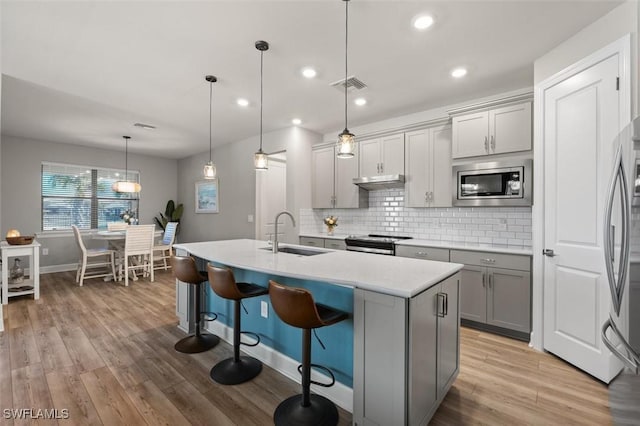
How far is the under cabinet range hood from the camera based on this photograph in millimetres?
3943

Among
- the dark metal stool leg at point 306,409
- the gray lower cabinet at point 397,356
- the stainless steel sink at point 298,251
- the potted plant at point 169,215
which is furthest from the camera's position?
the potted plant at point 169,215

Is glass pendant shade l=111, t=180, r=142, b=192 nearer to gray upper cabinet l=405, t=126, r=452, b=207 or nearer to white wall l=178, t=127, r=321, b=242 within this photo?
white wall l=178, t=127, r=321, b=242

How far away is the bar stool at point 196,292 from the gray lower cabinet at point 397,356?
5.10 ft

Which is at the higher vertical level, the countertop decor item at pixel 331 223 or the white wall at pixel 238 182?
the white wall at pixel 238 182

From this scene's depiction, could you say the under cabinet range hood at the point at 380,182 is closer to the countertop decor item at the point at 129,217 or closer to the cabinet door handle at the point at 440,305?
the cabinet door handle at the point at 440,305

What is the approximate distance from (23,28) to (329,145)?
11.5ft

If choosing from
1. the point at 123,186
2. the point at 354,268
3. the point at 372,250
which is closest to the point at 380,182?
the point at 372,250

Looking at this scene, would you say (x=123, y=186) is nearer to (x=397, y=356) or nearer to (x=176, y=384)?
(x=176, y=384)

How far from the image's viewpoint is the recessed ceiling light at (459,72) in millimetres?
2902

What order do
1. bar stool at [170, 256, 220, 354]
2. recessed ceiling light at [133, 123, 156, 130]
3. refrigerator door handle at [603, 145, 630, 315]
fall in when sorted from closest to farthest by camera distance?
refrigerator door handle at [603, 145, 630, 315] < bar stool at [170, 256, 220, 354] < recessed ceiling light at [133, 123, 156, 130]

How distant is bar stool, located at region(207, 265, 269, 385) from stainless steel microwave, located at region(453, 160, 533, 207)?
2.49 m

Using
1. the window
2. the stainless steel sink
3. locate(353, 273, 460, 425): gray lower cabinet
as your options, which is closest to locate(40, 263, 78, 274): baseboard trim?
the window

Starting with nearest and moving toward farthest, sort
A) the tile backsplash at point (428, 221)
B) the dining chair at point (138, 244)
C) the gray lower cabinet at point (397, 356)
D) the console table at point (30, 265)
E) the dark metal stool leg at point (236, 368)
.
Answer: the gray lower cabinet at point (397, 356) → the dark metal stool leg at point (236, 368) → the tile backsplash at point (428, 221) → the console table at point (30, 265) → the dining chair at point (138, 244)

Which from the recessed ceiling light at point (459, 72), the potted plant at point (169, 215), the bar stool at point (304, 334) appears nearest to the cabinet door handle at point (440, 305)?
the bar stool at point (304, 334)
